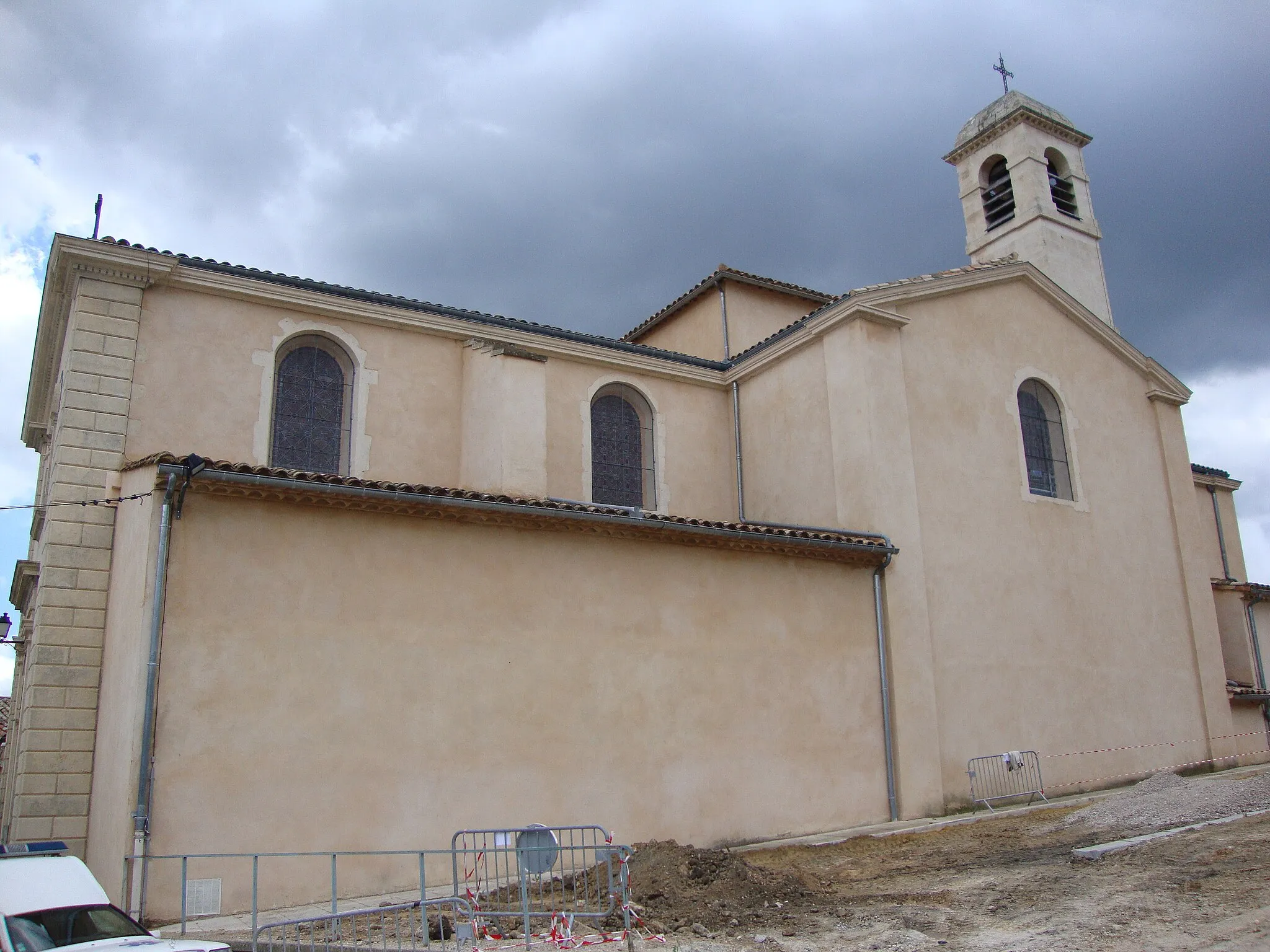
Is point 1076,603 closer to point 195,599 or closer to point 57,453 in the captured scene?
point 195,599

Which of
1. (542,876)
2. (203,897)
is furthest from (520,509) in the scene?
(203,897)

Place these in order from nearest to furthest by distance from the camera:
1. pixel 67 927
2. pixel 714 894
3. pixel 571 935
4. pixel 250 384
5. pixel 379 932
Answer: pixel 67 927 → pixel 571 935 → pixel 379 932 → pixel 714 894 → pixel 250 384

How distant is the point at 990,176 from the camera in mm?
22875

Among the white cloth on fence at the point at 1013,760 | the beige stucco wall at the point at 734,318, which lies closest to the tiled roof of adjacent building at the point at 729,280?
the beige stucco wall at the point at 734,318

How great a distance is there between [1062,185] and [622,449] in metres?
11.9

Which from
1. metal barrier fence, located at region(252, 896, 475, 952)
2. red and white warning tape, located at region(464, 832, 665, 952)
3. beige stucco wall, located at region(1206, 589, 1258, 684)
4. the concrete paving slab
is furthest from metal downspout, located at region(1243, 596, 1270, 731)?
metal barrier fence, located at region(252, 896, 475, 952)

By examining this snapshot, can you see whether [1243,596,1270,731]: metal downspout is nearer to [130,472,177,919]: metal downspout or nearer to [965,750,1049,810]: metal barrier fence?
[965,750,1049,810]: metal barrier fence

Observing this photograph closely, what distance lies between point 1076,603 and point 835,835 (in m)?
6.51

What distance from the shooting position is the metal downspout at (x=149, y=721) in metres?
9.23

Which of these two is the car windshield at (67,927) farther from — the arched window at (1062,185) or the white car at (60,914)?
the arched window at (1062,185)

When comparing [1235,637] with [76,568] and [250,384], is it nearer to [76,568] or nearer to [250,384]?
[250,384]

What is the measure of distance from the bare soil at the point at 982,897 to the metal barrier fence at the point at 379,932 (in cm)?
147

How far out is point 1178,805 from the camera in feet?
37.7

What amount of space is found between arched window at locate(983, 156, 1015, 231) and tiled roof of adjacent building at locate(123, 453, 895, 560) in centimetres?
1055
